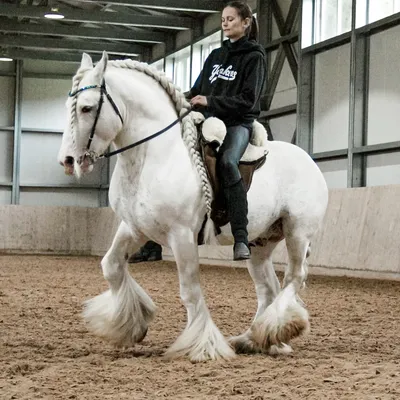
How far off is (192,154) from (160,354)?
1.32 m

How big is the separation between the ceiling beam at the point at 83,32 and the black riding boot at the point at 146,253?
61.0 ft

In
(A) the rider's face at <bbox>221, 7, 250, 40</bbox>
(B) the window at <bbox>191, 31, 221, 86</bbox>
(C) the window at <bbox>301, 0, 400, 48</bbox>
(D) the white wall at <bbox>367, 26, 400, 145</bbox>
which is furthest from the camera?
(B) the window at <bbox>191, 31, 221, 86</bbox>

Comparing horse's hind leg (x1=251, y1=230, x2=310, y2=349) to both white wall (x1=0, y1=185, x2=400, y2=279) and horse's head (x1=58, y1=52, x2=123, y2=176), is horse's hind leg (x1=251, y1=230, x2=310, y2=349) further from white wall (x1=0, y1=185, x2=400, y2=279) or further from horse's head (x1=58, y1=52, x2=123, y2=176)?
white wall (x1=0, y1=185, x2=400, y2=279)

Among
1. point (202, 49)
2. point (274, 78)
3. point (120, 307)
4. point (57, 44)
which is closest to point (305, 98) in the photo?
point (274, 78)

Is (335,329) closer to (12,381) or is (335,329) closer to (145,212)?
(145,212)

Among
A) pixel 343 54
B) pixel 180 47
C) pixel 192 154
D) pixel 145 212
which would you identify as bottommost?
pixel 145 212

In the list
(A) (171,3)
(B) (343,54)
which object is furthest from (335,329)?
(A) (171,3)

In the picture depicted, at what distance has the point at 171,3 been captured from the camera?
2150cm

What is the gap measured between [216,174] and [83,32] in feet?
66.0

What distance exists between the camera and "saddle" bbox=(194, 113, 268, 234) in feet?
19.2

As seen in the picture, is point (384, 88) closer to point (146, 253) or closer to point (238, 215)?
point (146, 253)

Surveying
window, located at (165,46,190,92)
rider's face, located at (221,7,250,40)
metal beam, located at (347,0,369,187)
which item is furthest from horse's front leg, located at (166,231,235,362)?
window, located at (165,46,190,92)

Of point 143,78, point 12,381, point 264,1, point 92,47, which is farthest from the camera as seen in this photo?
point 92,47

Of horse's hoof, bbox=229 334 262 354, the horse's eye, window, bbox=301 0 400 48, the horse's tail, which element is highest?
window, bbox=301 0 400 48
